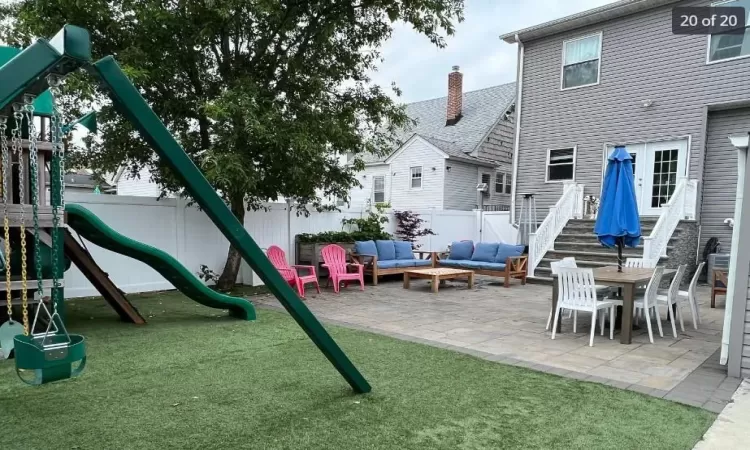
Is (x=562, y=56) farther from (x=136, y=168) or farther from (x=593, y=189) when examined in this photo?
(x=136, y=168)

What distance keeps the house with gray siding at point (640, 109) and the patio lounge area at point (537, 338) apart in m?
2.99

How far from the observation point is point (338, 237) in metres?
10.2

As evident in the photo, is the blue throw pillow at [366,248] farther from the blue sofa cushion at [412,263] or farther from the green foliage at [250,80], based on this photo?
the green foliage at [250,80]

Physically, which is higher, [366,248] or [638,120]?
[638,120]

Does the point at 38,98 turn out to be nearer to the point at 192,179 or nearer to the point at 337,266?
the point at 192,179

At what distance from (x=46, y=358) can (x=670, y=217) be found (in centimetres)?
1041

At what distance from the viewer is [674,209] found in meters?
9.56

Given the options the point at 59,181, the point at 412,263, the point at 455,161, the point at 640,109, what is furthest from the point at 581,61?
the point at 59,181

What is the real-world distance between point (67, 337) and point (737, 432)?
381 centimetres

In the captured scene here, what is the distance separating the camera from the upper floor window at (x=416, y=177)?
56.9ft

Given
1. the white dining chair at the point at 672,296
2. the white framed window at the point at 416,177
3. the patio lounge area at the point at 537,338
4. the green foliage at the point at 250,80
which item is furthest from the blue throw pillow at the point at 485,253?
the white framed window at the point at 416,177

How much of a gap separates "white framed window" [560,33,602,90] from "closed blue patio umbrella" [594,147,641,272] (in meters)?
6.95

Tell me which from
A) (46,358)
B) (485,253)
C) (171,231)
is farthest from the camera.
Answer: (485,253)

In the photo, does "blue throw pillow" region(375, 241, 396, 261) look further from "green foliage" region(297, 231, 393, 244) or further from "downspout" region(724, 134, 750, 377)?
"downspout" region(724, 134, 750, 377)
